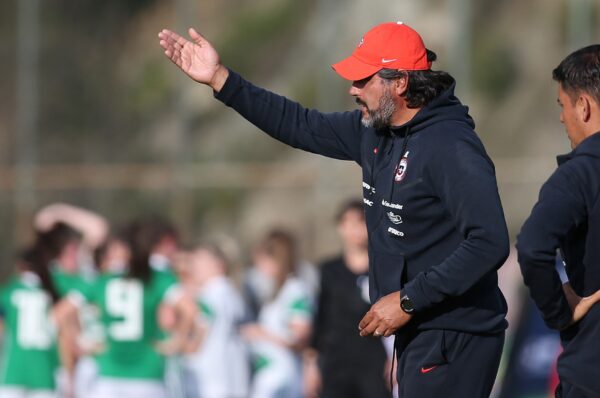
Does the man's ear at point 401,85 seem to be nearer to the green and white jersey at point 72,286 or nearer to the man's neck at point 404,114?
the man's neck at point 404,114

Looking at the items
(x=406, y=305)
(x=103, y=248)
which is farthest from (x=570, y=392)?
(x=103, y=248)

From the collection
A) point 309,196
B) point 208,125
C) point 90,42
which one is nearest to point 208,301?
point 309,196

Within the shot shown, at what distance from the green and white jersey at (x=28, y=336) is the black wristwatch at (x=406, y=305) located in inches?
283

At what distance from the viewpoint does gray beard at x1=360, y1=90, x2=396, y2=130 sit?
5543 mm

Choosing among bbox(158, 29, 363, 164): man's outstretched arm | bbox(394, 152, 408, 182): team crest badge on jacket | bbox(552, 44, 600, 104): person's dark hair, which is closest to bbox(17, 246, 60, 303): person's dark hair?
bbox(158, 29, 363, 164): man's outstretched arm

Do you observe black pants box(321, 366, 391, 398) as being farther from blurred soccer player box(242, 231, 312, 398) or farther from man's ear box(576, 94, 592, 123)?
man's ear box(576, 94, 592, 123)

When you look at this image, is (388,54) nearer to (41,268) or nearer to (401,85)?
(401,85)

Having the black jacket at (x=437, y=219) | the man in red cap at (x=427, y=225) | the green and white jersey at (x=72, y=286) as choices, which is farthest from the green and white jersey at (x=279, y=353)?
the man in red cap at (x=427, y=225)

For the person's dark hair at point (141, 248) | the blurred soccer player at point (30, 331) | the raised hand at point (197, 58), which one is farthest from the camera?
the blurred soccer player at point (30, 331)

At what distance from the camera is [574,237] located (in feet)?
16.8

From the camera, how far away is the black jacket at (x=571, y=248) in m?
4.96

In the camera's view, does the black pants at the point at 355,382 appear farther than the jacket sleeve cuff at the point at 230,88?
Yes

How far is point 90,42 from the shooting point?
20.6 metres

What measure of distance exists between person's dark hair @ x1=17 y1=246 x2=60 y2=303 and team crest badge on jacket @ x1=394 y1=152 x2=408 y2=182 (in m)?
6.94
